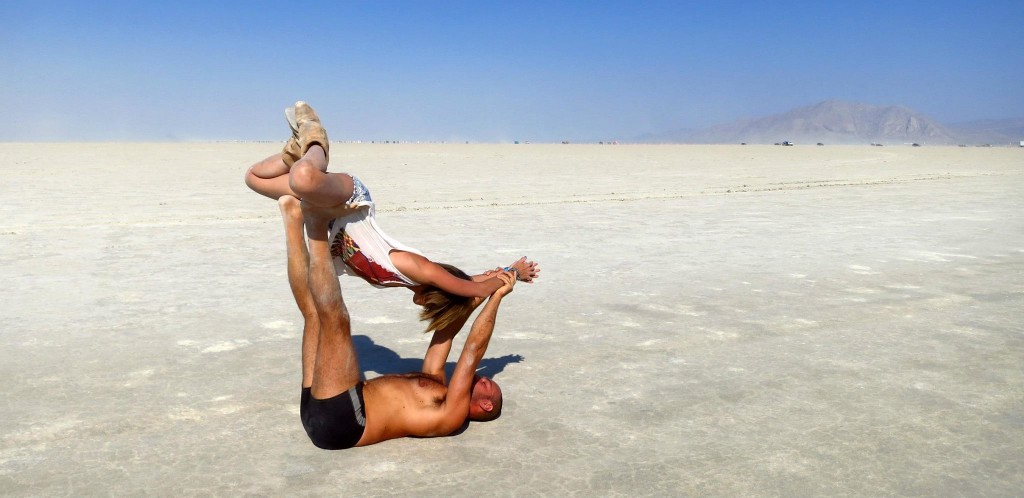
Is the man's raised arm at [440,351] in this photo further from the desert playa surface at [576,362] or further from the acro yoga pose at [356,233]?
the desert playa surface at [576,362]

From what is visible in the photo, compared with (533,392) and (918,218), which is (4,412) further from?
(918,218)

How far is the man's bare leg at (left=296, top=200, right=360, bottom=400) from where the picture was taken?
13.7 feet

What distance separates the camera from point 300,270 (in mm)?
4684

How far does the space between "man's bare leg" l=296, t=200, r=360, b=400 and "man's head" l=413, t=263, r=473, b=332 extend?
0.48 meters

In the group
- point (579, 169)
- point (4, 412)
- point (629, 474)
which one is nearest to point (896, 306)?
point (629, 474)

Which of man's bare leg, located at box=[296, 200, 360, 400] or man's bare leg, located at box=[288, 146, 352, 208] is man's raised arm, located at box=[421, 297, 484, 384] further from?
man's bare leg, located at box=[288, 146, 352, 208]

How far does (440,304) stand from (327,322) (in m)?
0.64

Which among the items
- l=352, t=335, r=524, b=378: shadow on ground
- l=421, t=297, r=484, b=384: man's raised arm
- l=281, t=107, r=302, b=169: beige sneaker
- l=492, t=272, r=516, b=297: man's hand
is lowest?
l=352, t=335, r=524, b=378: shadow on ground

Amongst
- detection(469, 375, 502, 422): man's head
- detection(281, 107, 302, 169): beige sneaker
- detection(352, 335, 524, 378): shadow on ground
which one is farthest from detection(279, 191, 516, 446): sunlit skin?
detection(352, 335, 524, 378): shadow on ground

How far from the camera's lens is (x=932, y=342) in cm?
613

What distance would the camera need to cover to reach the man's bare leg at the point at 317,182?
3.98 m

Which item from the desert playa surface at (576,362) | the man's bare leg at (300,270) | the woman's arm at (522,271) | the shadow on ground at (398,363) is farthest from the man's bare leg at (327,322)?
the shadow on ground at (398,363)

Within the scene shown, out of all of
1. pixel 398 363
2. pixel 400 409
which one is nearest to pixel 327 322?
pixel 400 409

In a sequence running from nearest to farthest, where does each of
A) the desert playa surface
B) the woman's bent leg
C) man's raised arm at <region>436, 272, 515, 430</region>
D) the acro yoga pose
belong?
the desert playa surface, the acro yoga pose, man's raised arm at <region>436, 272, 515, 430</region>, the woman's bent leg
